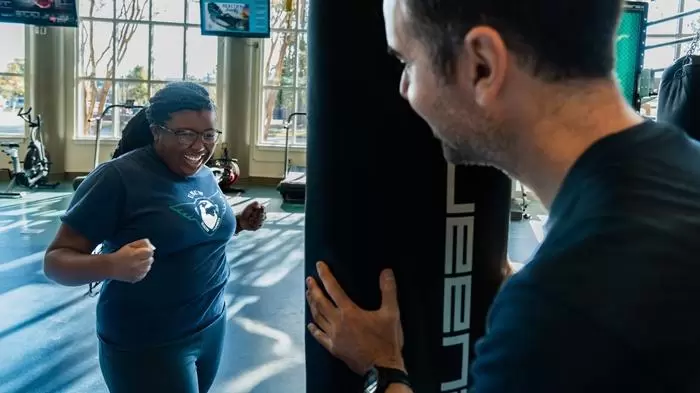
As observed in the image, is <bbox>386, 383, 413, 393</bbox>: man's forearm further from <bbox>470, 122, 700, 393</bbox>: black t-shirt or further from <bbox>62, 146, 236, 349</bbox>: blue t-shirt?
<bbox>62, 146, 236, 349</bbox>: blue t-shirt

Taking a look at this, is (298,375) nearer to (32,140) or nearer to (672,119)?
(672,119)

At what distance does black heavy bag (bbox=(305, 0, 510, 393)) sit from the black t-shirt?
1.18 feet

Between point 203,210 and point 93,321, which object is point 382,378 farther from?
point 93,321

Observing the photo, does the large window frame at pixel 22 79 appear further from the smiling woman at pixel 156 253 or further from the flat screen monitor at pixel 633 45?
the smiling woman at pixel 156 253

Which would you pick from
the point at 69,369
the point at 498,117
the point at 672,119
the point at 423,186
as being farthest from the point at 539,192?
the point at 69,369

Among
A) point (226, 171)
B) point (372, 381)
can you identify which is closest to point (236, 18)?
point (226, 171)

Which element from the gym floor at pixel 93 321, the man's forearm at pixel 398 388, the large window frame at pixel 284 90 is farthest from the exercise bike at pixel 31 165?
the man's forearm at pixel 398 388

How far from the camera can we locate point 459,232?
89 centimetres

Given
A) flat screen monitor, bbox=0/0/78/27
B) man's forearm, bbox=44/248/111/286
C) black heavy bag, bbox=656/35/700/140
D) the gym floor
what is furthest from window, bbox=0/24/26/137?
black heavy bag, bbox=656/35/700/140

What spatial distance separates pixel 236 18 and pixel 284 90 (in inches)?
88.3

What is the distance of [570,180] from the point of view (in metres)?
0.55

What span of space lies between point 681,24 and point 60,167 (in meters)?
8.72

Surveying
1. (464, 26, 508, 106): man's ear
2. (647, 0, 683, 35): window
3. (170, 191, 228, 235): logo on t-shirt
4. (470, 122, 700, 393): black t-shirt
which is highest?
(647, 0, 683, 35): window

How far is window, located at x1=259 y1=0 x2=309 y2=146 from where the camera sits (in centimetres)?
949
